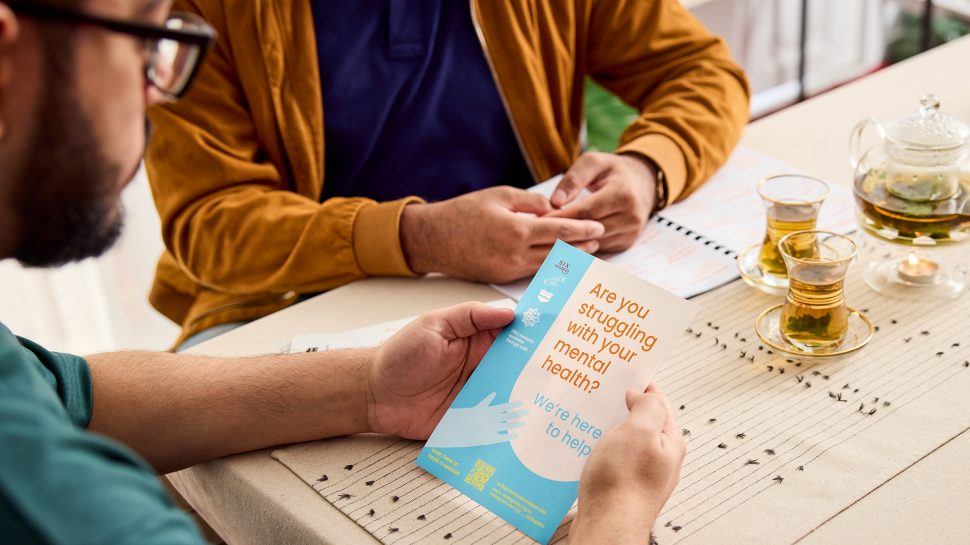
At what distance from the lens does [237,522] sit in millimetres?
1088

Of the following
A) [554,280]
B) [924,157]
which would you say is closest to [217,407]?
[554,280]

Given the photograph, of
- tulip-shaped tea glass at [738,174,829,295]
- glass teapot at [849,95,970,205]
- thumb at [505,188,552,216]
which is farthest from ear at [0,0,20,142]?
glass teapot at [849,95,970,205]

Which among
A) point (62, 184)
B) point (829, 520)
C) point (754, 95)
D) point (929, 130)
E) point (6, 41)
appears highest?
point (6, 41)

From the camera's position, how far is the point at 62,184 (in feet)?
2.88

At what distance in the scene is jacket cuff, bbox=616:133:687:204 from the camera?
152 cm

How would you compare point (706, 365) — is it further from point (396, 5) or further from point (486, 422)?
point (396, 5)

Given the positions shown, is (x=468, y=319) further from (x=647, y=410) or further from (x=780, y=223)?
(x=780, y=223)

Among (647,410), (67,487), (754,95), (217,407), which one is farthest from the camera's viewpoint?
(754,95)

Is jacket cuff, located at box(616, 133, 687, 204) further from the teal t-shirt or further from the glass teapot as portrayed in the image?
the teal t-shirt

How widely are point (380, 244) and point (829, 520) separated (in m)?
0.71

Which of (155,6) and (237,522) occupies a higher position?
(155,6)

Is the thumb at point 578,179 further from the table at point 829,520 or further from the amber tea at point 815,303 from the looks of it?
the amber tea at point 815,303

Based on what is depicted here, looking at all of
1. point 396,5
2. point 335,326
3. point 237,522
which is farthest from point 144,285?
point 237,522

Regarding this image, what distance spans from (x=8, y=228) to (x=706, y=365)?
0.74m
